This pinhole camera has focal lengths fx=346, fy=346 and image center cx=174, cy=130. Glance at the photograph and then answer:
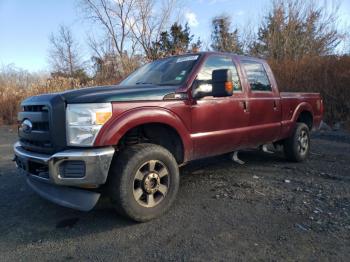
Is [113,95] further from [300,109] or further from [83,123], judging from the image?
[300,109]

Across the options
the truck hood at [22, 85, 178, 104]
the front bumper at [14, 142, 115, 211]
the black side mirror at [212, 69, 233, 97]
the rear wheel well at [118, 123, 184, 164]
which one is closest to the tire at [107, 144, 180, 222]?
the front bumper at [14, 142, 115, 211]

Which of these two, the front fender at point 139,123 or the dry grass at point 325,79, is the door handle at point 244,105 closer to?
the front fender at point 139,123

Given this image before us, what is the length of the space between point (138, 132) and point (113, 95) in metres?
0.71

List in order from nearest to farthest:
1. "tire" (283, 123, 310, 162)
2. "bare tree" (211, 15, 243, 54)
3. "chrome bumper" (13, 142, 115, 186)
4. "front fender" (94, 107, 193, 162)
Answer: "chrome bumper" (13, 142, 115, 186), "front fender" (94, 107, 193, 162), "tire" (283, 123, 310, 162), "bare tree" (211, 15, 243, 54)

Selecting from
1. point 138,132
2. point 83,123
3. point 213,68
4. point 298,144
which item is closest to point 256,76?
point 213,68

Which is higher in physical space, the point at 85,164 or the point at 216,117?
the point at 216,117

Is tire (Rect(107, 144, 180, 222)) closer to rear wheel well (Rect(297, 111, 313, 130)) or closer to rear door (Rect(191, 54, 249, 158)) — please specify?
rear door (Rect(191, 54, 249, 158))

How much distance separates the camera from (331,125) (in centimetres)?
1191

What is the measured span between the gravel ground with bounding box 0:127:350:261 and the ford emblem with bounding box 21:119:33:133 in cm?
101

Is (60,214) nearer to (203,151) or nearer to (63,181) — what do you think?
(63,181)

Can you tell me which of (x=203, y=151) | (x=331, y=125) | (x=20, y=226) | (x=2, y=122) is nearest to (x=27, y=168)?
(x=20, y=226)

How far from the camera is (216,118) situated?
452 cm

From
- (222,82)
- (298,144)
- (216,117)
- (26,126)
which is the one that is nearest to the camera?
(26,126)

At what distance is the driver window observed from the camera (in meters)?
4.41
